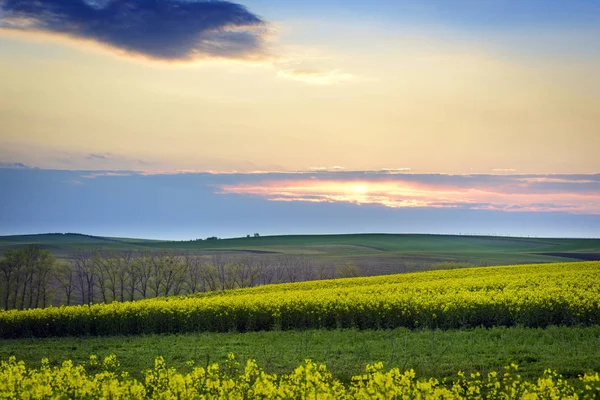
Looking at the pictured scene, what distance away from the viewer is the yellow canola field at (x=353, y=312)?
947 inches

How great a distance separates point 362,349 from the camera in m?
20.3

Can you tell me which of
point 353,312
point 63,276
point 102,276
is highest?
point 353,312

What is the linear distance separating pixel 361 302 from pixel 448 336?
5.17 meters

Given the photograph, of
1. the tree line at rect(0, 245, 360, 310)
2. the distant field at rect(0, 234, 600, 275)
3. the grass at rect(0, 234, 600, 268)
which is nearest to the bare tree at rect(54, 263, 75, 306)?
the tree line at rect(0, 245, 360, 310)

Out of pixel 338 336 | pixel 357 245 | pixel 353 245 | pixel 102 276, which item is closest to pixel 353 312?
pixel 338 336

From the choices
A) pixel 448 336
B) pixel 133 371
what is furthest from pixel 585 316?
pixel 133 371

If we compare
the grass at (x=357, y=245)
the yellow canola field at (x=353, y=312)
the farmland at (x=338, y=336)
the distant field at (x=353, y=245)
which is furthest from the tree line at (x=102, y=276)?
the grass at (x=357, y=245)

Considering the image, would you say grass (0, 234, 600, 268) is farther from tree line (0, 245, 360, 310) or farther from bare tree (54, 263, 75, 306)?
bare tree (54, 263, 75, 306)

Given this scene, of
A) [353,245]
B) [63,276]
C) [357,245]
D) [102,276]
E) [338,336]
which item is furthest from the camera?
[357,245]

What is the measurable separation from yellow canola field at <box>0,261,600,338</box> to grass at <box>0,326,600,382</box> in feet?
3.84

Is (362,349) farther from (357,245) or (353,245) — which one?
(357,245)

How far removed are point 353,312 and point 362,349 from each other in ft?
18.9

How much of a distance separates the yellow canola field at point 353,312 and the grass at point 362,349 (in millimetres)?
Result: 1171

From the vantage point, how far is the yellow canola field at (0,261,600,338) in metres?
24.1
